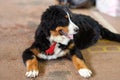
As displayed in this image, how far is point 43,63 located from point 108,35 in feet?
3.06

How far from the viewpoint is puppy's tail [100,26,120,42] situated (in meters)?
2.59

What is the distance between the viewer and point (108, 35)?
2635 millimetres

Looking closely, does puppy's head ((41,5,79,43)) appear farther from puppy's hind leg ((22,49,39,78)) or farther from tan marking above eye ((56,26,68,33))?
puppy's hind leg ((22,49,39,78))

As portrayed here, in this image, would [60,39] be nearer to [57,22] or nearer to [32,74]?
[57,22]

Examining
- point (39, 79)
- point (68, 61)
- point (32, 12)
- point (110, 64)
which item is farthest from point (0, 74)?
point (32, 12)

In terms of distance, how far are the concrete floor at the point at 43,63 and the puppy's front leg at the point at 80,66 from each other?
40 millimetres

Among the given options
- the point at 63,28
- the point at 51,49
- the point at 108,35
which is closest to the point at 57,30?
the point at 63,28

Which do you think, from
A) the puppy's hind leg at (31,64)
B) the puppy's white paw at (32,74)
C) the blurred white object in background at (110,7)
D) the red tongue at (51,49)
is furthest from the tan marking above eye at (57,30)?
the blurred white object in background at (110,7)

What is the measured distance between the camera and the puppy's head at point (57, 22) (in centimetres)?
188

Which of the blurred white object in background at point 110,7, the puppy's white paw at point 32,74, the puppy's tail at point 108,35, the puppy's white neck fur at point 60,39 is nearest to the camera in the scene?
the puppy's white paw at point 32,74

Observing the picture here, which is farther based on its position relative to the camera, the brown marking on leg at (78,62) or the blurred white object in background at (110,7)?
the blurred white object in background at (110,7)

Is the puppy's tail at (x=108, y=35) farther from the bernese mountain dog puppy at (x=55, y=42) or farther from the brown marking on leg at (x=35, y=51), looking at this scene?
the brown marking on leg at (x=35, y=51)

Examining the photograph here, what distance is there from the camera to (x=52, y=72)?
1939 millimetres

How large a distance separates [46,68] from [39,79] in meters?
0.19
